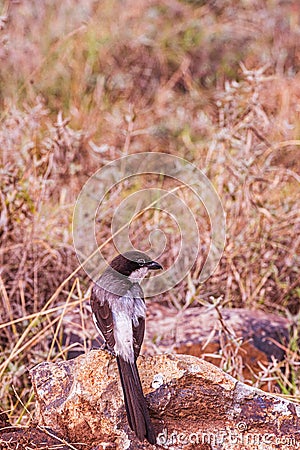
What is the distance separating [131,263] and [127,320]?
214 millimetres

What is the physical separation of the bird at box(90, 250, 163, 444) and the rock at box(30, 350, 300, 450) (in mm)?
92

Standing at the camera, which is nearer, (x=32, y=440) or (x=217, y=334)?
(x=32, y=440)

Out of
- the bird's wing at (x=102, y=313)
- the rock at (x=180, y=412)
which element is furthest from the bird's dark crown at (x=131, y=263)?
the rock at (x=180, y=412)

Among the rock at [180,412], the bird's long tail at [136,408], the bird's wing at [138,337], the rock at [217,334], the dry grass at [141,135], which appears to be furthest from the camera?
the dry grass at [141,135]

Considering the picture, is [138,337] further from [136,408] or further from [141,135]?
[141,135]

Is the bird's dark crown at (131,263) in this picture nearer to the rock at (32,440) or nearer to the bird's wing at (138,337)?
the bird's wing at (138,337)

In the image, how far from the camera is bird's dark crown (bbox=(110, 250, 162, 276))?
9.19 feet

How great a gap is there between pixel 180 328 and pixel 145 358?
1374 millimetres

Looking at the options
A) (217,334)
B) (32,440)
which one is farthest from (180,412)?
(217,334)

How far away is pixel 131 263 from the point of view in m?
2.81

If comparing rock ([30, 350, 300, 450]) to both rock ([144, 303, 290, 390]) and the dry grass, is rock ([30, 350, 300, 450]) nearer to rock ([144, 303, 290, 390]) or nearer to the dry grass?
the dry grass

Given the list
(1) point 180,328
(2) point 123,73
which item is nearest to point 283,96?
(2) point 123,73

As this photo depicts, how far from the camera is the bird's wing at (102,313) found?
2.68 meters

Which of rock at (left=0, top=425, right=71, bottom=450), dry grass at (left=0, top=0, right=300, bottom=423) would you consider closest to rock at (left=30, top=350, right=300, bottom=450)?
rock at (left=0, top=425, right=71, bottom=450)
